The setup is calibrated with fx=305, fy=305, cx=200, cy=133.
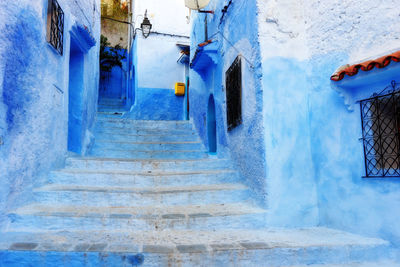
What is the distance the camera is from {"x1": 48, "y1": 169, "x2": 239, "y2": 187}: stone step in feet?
14.5

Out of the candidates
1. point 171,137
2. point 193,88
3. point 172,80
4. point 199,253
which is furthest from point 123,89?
point 199,253

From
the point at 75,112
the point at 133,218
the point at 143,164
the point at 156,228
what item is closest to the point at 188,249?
the point at 156,228

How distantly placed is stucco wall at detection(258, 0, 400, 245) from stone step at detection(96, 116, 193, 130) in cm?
501

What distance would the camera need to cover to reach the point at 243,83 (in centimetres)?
473

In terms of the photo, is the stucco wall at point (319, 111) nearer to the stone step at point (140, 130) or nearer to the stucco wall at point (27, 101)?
the stucco wall at point (27, 101)

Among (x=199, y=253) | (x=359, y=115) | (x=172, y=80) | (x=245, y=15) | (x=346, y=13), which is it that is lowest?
(x=199, y=253)

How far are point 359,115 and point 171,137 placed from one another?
5.17m

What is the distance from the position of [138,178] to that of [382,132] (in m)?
3.24

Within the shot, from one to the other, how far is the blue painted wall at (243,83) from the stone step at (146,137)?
1.24ft

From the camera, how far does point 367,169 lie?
330cm

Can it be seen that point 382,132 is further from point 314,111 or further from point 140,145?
point 140,145

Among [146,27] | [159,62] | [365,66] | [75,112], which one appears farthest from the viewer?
[159,62]

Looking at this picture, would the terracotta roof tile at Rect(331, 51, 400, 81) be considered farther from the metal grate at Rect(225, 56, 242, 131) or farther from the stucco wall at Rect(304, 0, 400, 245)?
the metal grate at Rect(225, 56, 242, 131)

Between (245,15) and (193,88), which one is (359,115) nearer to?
(245,15)
